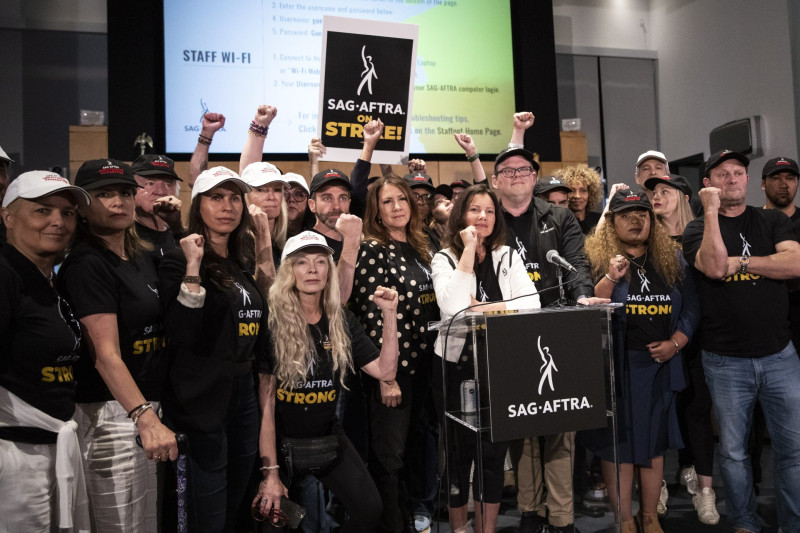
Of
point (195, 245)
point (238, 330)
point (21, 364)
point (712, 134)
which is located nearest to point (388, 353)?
point (238, 330)

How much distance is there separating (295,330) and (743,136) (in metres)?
6.50

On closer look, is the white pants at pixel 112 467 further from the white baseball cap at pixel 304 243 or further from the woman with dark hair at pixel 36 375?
the white baseball cap at pixel 304 243

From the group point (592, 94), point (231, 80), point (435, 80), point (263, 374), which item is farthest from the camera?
point (592, 94)

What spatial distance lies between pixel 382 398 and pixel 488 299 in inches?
26.5

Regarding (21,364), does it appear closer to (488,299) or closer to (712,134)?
(488,299)

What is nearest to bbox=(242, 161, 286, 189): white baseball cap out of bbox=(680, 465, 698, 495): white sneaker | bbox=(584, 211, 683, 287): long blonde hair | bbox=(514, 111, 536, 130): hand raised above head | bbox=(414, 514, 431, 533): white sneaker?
bbox=(514, 111, 536, 130): hand raised above head

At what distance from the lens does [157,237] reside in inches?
121

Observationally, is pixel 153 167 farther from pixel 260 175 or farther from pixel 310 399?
pixel 310 399

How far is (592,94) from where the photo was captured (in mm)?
9195

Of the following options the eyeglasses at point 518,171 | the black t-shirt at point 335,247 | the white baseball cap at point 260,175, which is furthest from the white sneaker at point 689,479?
the white baseball cap at point 260,175

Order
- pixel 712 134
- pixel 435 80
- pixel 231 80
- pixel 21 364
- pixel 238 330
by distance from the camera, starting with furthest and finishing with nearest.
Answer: pixel 712 134 → pixel 435 80 → pixel 231 80 → pixel 238 330 → pixel 21 364

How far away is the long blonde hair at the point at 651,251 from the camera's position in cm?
340

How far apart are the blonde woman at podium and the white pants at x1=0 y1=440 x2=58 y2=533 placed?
138cm

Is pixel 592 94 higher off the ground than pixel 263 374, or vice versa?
pixel 592 94
